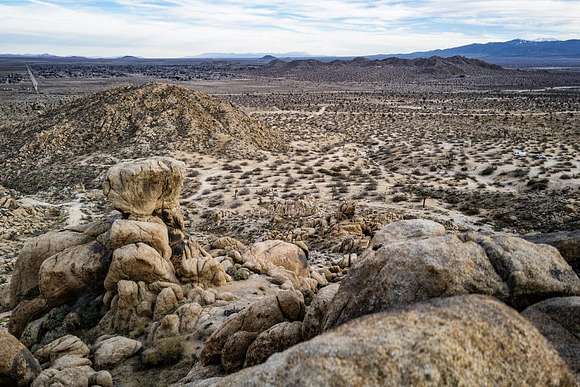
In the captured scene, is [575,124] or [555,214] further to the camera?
[575,124]

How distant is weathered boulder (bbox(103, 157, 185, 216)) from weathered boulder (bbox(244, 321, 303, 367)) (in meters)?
7.83

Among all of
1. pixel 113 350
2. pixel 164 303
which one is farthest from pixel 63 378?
pixel 164 303

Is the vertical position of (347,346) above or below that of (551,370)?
above

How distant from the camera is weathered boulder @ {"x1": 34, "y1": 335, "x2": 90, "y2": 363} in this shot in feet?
32.8

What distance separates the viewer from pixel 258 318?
8.57 metres

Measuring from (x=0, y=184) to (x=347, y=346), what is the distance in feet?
104

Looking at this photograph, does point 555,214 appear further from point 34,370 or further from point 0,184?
point 0,184

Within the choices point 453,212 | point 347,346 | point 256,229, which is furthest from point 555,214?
point 347,346

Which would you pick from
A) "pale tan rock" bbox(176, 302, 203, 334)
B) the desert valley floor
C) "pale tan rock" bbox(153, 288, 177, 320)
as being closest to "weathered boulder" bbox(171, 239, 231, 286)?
the desert valley floor

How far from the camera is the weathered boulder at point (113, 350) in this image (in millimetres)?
9859

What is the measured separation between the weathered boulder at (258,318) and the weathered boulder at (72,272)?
209 inches

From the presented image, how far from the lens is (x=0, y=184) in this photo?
29.5 m

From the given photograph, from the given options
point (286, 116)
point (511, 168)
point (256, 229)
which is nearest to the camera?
point (256, 229)

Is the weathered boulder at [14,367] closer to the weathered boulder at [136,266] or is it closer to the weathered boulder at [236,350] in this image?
the weathered boulder at [136,266]
